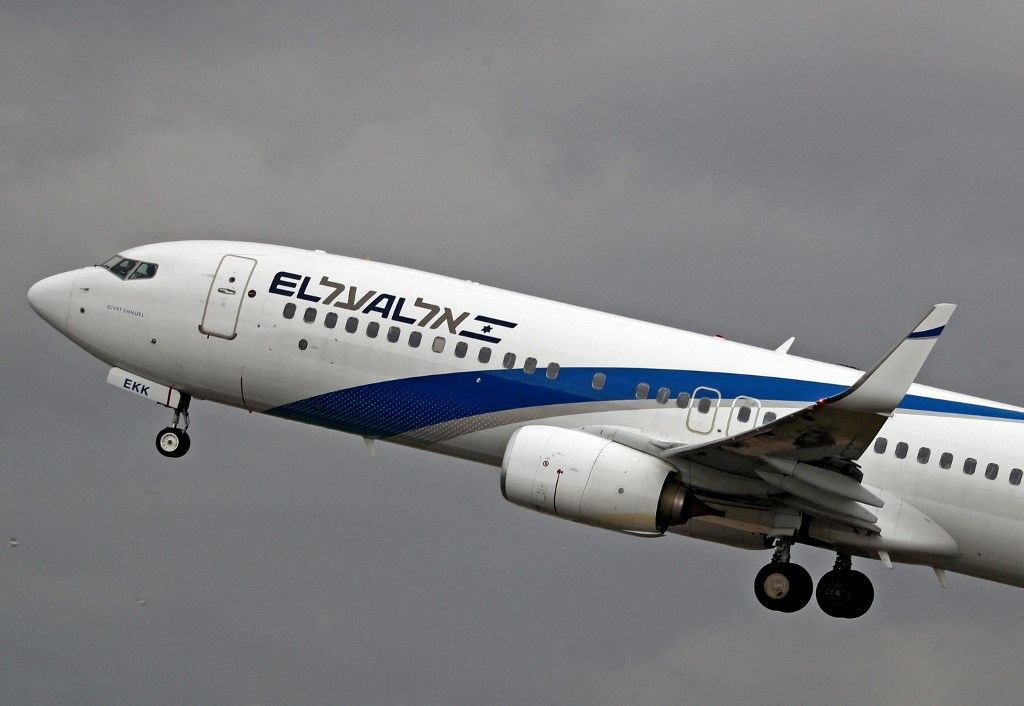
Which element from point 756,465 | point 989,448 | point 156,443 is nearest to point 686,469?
point 756,465

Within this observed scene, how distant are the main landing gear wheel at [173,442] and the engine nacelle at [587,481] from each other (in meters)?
9.67

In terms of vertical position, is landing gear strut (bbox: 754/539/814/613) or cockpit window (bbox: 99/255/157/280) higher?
cockpit window (bbox: 99/255/157/280)

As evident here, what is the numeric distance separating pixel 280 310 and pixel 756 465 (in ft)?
38.8

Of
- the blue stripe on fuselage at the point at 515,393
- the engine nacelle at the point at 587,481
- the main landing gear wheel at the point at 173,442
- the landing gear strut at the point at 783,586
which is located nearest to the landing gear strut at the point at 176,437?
the main landing gear wheel at the point at 173,442

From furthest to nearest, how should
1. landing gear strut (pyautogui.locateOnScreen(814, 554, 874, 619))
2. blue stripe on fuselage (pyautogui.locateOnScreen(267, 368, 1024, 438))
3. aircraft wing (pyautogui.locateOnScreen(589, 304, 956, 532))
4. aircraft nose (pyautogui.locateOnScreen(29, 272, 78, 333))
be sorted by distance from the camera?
aircraft nose (pyautogui.locateOnScreen(29, 272, 78, 333))
landing gear strut (pyautogui.locateOnScreen(814, 554, 874, 619))
blue stripe on fuselage (pyautogui.locateOnScreen(267, 368, 1024, 438))
aircraft wing (pyautogui.locateOnScreen(589, 304, 956, 532))

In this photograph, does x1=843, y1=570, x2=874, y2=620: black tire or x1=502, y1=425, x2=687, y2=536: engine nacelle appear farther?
x1=843, y1=570, x2=874, y2=620: black tire

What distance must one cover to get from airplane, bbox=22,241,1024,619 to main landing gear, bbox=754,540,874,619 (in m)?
0.06

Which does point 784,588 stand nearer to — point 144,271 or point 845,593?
point 845,593

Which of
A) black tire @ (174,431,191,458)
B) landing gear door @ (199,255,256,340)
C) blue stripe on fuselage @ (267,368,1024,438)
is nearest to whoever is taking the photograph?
blue stripe on fuselage @ (267,368,1024,438)

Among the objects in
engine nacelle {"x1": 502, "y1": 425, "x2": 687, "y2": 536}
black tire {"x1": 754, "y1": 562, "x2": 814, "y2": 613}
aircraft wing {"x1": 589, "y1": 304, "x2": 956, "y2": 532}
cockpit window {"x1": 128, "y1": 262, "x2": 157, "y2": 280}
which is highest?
cockpit window {"x1": 128, "y1": 262, "x2": 157, "y2": 280}

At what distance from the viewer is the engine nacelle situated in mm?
40156

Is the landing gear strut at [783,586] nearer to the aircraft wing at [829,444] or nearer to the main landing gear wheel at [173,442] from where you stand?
the aircraft wing at [829,444]

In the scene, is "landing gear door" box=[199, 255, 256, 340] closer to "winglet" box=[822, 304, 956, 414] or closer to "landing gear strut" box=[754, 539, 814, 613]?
"landing gear strut" box=[754, 539, 814, 613]

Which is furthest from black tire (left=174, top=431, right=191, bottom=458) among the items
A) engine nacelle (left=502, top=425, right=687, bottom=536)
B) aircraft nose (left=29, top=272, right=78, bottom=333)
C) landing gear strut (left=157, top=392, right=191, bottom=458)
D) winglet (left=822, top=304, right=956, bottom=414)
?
winglet (left=822, top=304, right=956, bottom=414)
